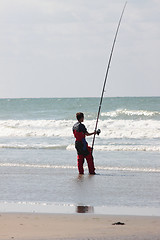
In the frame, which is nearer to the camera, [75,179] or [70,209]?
[70,209]

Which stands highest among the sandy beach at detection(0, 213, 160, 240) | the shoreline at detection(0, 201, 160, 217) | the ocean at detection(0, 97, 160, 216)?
the ocean at detection(0, 97, 160, 216)

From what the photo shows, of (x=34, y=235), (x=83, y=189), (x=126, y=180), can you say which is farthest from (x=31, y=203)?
(x=126, y=180)

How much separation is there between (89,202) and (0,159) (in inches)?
232

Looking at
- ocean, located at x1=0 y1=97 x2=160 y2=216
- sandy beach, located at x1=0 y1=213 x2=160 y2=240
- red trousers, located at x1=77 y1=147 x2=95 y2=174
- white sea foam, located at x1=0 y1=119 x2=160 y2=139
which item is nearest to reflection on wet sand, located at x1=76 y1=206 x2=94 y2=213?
ocean, located at x1=0 y1=97 x2=160 y2=216

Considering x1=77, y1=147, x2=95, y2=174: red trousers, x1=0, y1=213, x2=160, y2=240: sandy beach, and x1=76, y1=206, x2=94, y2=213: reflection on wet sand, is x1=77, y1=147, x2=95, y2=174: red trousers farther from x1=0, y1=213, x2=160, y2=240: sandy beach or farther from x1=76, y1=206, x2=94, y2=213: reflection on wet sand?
x1=0, y1=213, x2=160, y2=240: sandy beach

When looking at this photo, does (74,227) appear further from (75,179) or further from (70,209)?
(75,179)

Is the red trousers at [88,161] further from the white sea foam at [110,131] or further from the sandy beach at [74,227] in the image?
the white sea foam at [110,131]

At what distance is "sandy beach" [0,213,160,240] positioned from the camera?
5.52 m

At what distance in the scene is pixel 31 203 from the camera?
7469 mm

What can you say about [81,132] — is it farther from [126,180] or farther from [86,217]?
[86,217]

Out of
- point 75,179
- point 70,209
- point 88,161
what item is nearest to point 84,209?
point 70,209

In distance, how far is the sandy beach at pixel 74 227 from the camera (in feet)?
18.1

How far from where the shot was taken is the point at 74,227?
592cm

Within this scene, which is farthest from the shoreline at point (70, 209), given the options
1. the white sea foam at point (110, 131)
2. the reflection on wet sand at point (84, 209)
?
the white sea foam at point (110, 131)
